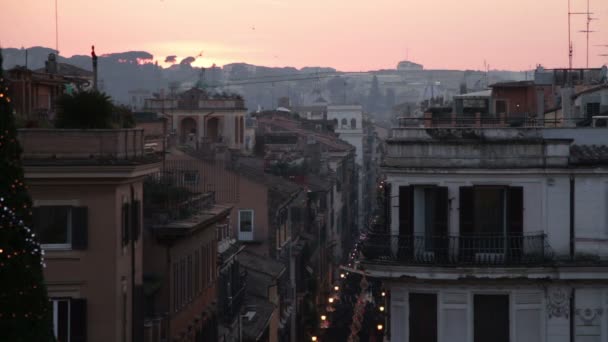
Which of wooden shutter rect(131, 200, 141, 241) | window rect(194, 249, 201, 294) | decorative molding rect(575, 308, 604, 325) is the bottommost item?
window rect(194, 249, 201, 294)

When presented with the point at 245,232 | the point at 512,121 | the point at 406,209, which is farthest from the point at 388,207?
the point at 245,232

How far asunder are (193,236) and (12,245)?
21.7m

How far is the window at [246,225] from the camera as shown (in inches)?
2594

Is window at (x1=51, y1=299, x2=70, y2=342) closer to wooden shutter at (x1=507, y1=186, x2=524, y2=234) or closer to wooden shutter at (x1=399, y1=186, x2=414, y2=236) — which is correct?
wooden shutter at (x1=399, y1=186, x2=414, y2=236)

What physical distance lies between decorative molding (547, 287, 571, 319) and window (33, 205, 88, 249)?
817 centimetres

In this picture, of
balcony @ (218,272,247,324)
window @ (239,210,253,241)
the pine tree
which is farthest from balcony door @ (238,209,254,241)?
the pine tree

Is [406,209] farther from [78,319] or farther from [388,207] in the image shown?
[78,319]

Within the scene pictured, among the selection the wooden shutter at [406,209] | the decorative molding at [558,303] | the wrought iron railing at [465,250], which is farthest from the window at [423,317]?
the decorative molding at [558,303]

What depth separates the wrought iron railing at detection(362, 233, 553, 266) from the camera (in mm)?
30500

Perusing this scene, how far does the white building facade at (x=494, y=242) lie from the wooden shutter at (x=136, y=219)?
15.2 ft

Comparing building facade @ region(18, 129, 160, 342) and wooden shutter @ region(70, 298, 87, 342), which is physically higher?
building facade @ region(18, 129, 160, 342)

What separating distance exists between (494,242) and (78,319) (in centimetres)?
738

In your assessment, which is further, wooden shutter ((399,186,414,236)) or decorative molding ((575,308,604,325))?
wooden shutter ((399,186,414,236))

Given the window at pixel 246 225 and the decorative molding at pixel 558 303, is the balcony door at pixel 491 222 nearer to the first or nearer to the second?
the decorative molding at pixel 558 303
